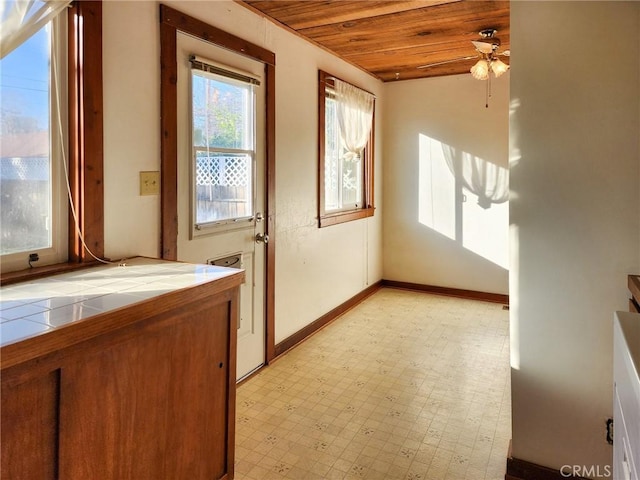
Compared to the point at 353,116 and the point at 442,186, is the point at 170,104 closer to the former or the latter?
the point at 353,116

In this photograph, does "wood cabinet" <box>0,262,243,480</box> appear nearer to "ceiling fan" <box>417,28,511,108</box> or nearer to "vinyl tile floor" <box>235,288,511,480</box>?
"vinyl tile floor" <box>235,288,511,480</box>

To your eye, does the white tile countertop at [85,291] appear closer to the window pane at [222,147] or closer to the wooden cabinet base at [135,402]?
the wooden cabinet base at [135,402]

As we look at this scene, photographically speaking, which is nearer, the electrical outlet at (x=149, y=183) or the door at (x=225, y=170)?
the electrical outlet at (x=149, y=183)

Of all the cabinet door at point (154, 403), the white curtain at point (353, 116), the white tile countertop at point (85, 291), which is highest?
the white curtain at point (353, 116)

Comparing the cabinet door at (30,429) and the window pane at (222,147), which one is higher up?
the window pane at (222,147)

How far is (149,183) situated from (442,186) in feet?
11.5

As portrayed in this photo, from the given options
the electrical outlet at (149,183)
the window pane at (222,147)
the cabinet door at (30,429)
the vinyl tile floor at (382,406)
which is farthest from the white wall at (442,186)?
the cabinet door at (30,429)

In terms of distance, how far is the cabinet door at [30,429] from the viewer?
105 centimetres

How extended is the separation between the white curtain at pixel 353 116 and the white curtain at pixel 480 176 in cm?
96

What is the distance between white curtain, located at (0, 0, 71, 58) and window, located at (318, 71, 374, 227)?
246cm

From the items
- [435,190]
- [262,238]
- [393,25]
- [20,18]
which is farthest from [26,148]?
[435,190]

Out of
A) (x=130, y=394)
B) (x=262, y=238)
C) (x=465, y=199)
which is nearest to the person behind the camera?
(x=130, y=394)

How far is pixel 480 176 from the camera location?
4750 mm

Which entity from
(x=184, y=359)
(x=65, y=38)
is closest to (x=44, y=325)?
(x=184, y=359)
